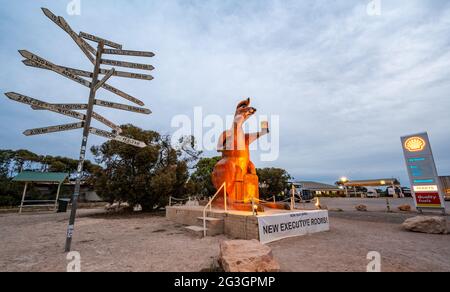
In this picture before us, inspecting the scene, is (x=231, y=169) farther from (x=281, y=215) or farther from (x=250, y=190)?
(x=281, y=215)

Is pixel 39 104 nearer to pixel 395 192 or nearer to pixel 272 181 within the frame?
pixel 272 181

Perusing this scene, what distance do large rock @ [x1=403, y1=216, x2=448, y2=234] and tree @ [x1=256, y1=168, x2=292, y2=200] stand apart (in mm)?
24496

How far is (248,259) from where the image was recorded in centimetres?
350

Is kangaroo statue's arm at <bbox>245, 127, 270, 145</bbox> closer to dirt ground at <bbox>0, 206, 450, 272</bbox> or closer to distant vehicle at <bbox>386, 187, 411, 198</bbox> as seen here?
dirt ground at <bbox>0, 206, 450, 272</bbox>

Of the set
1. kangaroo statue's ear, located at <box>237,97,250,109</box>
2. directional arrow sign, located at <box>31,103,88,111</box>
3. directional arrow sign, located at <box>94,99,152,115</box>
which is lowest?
directional arrow sign, located at <box>31,103,88,111</box>

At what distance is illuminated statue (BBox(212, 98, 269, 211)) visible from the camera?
32.5ft

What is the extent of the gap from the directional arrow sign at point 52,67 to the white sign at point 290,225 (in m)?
6.54

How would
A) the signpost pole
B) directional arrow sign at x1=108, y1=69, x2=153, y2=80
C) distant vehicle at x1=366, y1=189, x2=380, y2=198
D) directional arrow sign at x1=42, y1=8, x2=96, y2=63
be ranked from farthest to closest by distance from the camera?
distant vehicle at x1=366, y1=189, x2=380, y2=198
directional arrow sign at x1=108, y1=69, x2=153, y2=80
the signpost pole
directional arrow sign at x1=42, y1=8, x2=96, y2=63

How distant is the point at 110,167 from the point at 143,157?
2.50 metres

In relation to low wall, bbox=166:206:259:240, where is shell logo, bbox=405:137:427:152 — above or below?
above

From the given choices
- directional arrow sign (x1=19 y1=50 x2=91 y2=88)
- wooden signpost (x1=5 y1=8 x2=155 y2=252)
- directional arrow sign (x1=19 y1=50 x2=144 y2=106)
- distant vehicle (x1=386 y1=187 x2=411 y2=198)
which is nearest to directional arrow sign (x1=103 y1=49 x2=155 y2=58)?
wooden signpost (x1=5 y1=8 x2=155 y2=252)

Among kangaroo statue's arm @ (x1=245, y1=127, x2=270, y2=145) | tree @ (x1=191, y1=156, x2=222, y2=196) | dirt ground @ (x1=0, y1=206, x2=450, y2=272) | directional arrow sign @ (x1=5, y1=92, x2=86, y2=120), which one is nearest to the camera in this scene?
dirt ground @ (x1=0, y1=206, x2=450, y2=272)

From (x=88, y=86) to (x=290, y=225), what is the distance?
7.84 m

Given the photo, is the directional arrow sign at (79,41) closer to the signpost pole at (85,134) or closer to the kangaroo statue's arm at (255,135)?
the signpost pole at (85,134)
